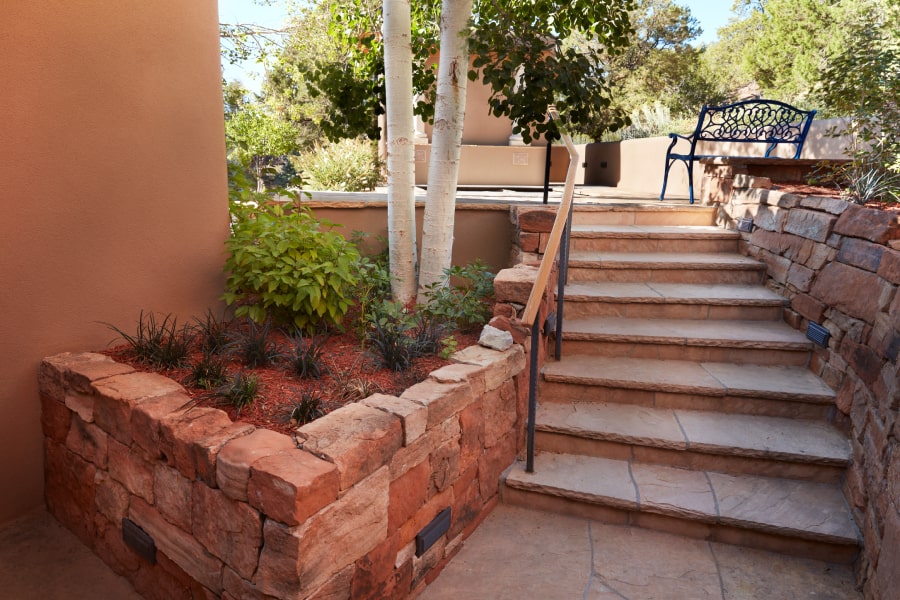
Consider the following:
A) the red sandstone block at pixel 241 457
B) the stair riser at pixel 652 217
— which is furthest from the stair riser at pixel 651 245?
the red sandstone block at pixel 241 457

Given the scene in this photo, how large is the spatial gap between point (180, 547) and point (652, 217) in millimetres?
3962

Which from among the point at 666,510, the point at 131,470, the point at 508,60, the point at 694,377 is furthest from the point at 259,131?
the point at 666,510

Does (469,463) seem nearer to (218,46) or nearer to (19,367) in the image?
(19,367)

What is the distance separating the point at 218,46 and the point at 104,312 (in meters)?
1.58

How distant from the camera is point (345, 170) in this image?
24.9ft

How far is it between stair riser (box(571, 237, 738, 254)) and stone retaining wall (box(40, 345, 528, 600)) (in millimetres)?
1690

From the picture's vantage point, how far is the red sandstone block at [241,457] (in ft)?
5.62

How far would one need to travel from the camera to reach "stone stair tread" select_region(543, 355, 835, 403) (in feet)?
9.29

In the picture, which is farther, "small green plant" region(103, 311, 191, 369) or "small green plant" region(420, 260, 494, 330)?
"small green plant" region(420, 260, 494, 330)

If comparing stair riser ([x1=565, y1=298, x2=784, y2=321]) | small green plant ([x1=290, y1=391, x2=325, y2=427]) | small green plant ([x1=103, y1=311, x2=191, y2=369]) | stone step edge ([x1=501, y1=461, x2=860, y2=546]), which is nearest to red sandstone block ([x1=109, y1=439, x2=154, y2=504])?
small green plant ([x1=103, y1=311, x2=191, y2=369])

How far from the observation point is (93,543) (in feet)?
8.33

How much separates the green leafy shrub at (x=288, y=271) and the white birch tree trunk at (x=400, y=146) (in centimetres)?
55

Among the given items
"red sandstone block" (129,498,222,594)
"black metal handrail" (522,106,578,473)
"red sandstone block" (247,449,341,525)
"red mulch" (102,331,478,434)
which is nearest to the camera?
"red sandstone block" (247,449,341,525)

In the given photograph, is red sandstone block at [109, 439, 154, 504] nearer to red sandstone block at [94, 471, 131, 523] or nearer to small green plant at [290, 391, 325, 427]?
red sandstone block at [94, 471, 131, 523]
